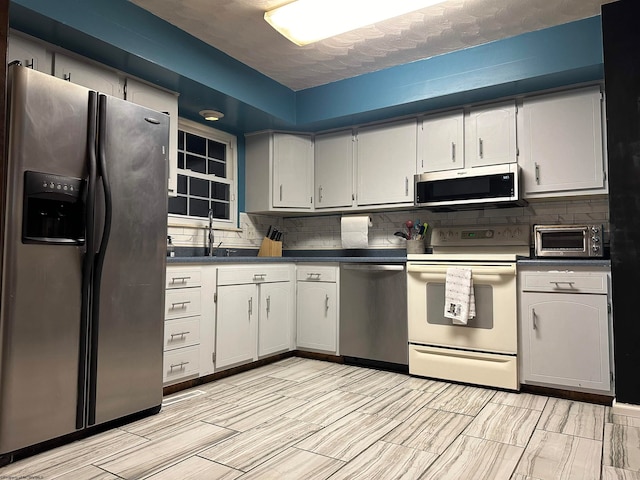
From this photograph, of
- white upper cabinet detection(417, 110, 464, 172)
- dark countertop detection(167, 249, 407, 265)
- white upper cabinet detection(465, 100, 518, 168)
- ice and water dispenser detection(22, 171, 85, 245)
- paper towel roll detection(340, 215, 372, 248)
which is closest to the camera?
ice and water dispenser detection(22, 171, 85, 245)

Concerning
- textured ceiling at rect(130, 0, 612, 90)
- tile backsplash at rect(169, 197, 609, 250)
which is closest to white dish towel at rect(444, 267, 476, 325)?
tile backsplash at rect(169, 197, 609, 250)

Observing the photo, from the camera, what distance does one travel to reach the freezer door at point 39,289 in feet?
6.06

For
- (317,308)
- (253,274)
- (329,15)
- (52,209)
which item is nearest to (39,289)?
(52,209)

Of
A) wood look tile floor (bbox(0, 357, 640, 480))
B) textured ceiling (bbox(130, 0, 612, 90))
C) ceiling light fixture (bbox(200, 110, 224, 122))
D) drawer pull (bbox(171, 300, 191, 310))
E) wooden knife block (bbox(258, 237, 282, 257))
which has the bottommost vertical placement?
wood look tile floor (bbox(0, 357, 640, 480))

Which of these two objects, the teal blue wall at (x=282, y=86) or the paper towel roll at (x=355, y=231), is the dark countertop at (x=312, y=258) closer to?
the paper towel roll at (x=355, y=231)

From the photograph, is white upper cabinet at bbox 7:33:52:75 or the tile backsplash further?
the tile backsplash

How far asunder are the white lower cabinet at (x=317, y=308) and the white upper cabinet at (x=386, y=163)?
0.77 metres

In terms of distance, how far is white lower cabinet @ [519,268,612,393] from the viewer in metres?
2.66

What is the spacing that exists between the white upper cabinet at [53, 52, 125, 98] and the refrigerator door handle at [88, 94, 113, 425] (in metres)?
0.57

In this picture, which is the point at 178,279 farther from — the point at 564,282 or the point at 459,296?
the point at 564,282

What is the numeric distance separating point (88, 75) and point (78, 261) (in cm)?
128

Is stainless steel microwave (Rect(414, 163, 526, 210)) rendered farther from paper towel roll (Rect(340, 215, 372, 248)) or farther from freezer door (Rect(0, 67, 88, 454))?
freezer door (Rect(0, 67, 88, 454))

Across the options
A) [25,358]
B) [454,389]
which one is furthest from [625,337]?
[25,358]

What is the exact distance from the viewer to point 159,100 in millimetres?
3098
